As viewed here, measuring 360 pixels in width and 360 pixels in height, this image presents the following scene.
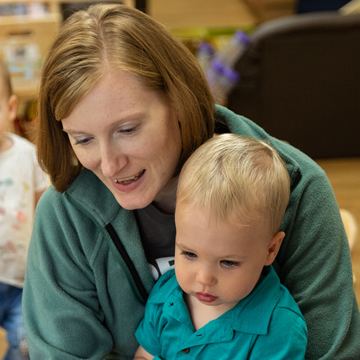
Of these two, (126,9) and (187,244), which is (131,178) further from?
(126,9)

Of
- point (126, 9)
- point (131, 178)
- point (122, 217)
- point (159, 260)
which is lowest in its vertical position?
point (159, 260)

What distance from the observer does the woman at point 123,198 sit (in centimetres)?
104

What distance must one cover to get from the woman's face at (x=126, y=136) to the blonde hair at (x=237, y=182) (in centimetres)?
10

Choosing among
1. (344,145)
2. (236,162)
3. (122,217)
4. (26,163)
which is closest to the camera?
(236,162)

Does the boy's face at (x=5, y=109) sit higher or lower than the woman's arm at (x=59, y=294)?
higher

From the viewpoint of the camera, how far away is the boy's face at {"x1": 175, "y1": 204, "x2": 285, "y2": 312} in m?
0.97

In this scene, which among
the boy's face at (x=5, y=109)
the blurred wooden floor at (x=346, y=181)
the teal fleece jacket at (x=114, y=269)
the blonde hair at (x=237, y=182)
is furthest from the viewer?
the blurred wooden floor at (x=346, y=181)

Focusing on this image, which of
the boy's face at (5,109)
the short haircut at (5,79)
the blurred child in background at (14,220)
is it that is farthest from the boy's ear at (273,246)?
the short haircut at (5,79)

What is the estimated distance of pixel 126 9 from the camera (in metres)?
1.11

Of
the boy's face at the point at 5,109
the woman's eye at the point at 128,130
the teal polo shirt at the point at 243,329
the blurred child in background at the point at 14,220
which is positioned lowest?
the blurred child in background at the point at 14,220

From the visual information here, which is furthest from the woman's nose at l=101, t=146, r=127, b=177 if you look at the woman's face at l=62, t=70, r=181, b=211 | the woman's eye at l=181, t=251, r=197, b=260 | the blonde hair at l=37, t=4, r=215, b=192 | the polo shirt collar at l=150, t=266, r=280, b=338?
the polo shirt collar at l=150, t=266, r=280, b=338

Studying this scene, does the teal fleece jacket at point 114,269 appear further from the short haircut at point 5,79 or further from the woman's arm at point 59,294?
the short haircut at point 5,79

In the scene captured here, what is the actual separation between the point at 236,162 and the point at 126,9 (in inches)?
17.3

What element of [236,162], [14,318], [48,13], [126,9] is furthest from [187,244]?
[48,13]
